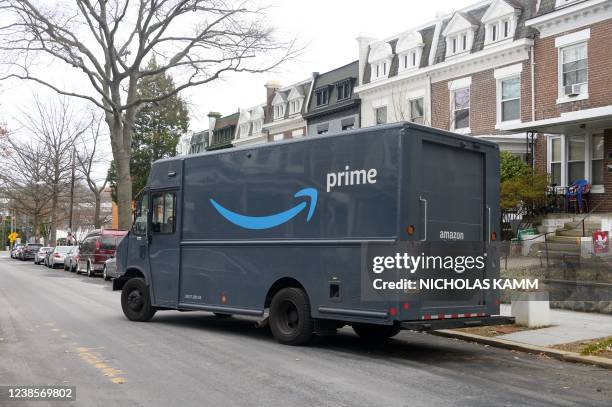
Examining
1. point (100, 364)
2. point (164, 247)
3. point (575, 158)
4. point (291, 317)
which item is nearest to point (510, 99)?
point (575, 158)

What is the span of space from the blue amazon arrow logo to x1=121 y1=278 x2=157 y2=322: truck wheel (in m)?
2.73

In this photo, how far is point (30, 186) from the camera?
57.1m

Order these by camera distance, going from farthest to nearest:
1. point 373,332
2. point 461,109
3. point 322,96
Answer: point 322,96 < point 461,109 < point 373,332

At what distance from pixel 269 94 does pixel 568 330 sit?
36.1m

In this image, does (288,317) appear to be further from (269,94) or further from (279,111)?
(269,94)

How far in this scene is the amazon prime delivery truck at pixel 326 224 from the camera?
29.3 feet

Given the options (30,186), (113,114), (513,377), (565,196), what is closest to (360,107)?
(113,114)

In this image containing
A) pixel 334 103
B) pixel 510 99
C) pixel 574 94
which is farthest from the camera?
pixel 334 103

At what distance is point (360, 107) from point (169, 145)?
2117 cm

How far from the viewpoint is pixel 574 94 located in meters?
21.6

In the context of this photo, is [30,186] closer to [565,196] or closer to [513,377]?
[565,196]

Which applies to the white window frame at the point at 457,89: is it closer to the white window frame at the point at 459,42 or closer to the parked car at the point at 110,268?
the white window frame at the point at 459,42

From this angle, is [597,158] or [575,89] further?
[575,89]

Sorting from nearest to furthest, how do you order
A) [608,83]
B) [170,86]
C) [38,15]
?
[608,83] < [38,15] < [170,86]
